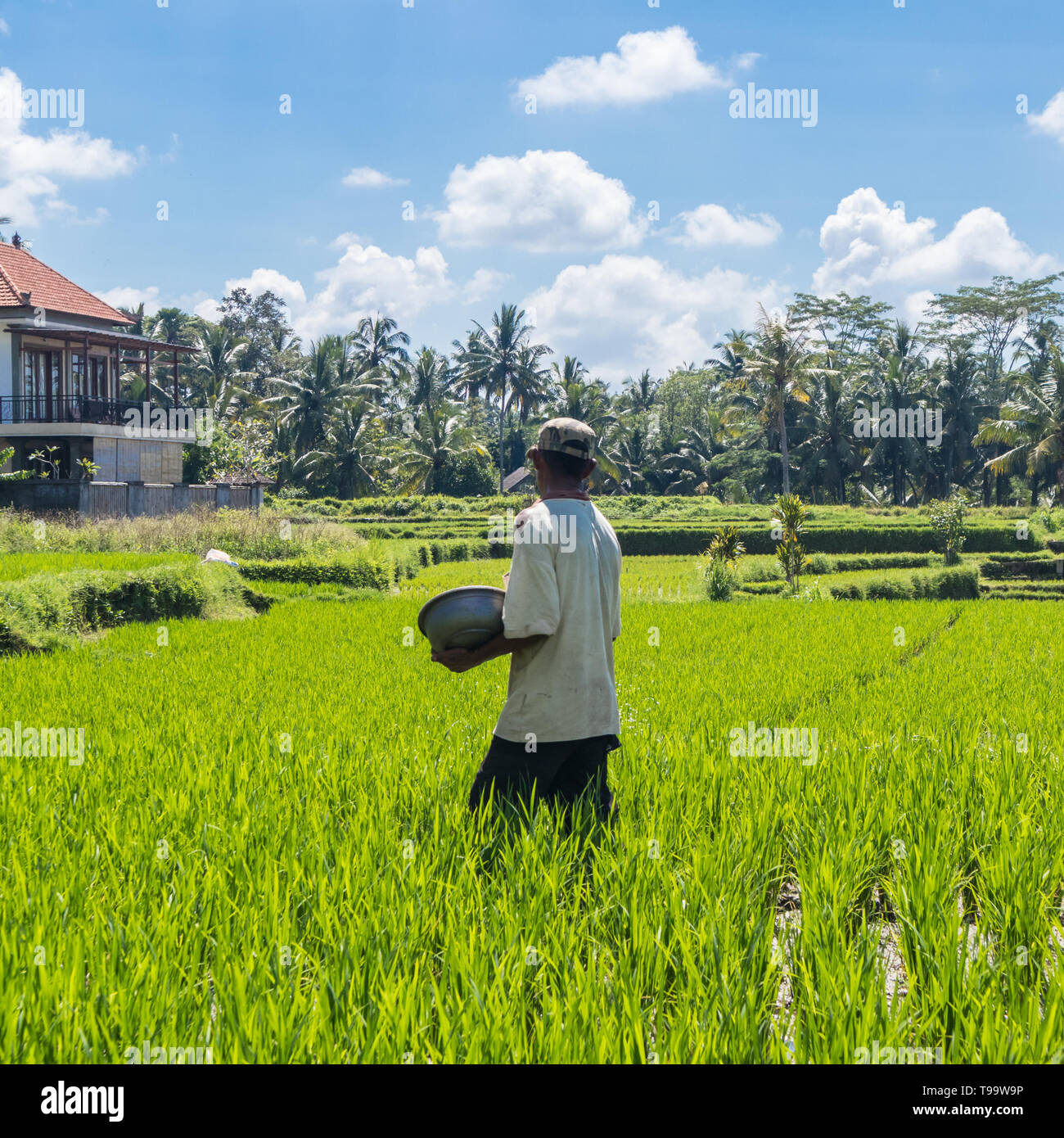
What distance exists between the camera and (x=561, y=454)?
3268 mm

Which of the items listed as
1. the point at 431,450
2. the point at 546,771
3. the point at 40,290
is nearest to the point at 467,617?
the point at 546,771

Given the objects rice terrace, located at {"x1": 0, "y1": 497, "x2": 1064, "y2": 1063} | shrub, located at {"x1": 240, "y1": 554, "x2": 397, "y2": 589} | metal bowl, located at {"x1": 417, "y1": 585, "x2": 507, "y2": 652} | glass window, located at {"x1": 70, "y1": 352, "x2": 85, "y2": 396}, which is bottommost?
rice terrace, located at {"x1": 0, "y1": 497, "x2": 1064, "y2": 1063}

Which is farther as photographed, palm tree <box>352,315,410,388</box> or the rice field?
palm tree <box>352,315,410,388</box>

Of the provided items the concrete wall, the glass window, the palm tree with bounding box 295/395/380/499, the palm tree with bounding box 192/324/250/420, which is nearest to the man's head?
the concrete wall

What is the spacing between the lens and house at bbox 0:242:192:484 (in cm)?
2545

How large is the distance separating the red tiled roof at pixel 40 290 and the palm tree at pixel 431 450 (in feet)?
56.5

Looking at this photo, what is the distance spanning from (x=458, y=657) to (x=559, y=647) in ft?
1.13

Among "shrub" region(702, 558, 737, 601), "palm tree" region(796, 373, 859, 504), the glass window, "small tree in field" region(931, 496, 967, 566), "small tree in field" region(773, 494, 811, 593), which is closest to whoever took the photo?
"shrub" region(702, 558, 737, 601)

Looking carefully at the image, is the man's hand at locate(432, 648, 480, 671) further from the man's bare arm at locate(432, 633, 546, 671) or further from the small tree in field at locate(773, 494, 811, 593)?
the small tree in field at locate(773, 494, 811, 593)

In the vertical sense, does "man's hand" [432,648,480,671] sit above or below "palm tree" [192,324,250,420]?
below

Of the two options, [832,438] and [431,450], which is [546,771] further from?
[832,438]

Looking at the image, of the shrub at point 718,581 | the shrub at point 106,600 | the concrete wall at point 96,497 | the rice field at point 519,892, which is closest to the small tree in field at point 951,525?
the shrub at point 718,581

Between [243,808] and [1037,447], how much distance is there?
125 ft
